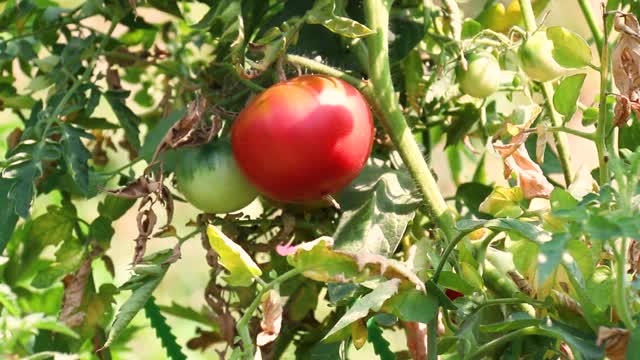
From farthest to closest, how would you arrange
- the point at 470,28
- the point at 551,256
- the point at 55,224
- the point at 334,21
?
the point at 55,224
the point at 470,28
the point at 334,21
the point at 551,256

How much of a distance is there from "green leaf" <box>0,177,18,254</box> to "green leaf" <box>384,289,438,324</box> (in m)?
0.48

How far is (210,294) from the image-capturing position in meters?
1.28

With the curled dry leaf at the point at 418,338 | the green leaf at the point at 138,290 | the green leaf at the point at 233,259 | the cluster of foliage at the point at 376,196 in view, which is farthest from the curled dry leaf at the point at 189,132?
the curled dry leaf at the point at 418,338

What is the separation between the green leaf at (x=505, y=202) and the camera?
3.36 feet

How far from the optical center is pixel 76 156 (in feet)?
3.83

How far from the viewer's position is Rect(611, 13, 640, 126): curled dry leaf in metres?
0.90

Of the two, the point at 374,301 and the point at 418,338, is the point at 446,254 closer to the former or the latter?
the point at 374,301

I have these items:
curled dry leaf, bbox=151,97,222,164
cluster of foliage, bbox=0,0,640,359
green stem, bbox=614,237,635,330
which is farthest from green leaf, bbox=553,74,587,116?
curled dry leaf, bbox=151,97,222,164

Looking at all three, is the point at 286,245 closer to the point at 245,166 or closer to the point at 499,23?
the point at 245,166

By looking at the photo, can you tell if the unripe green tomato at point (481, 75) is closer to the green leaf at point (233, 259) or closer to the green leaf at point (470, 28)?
the green leaf at point (470, 28)

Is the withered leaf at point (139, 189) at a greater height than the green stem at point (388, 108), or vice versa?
the green stem at point (388, 108)

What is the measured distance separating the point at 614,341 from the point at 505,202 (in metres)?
0.26

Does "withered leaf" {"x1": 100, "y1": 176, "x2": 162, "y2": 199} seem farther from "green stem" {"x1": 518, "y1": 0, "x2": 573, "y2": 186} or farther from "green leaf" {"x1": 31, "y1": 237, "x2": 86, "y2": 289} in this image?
"green stem" {"x1": 518, "y1": 0, "x2": 573, "y2": 186}

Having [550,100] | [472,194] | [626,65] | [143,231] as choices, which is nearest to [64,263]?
[143,231]
